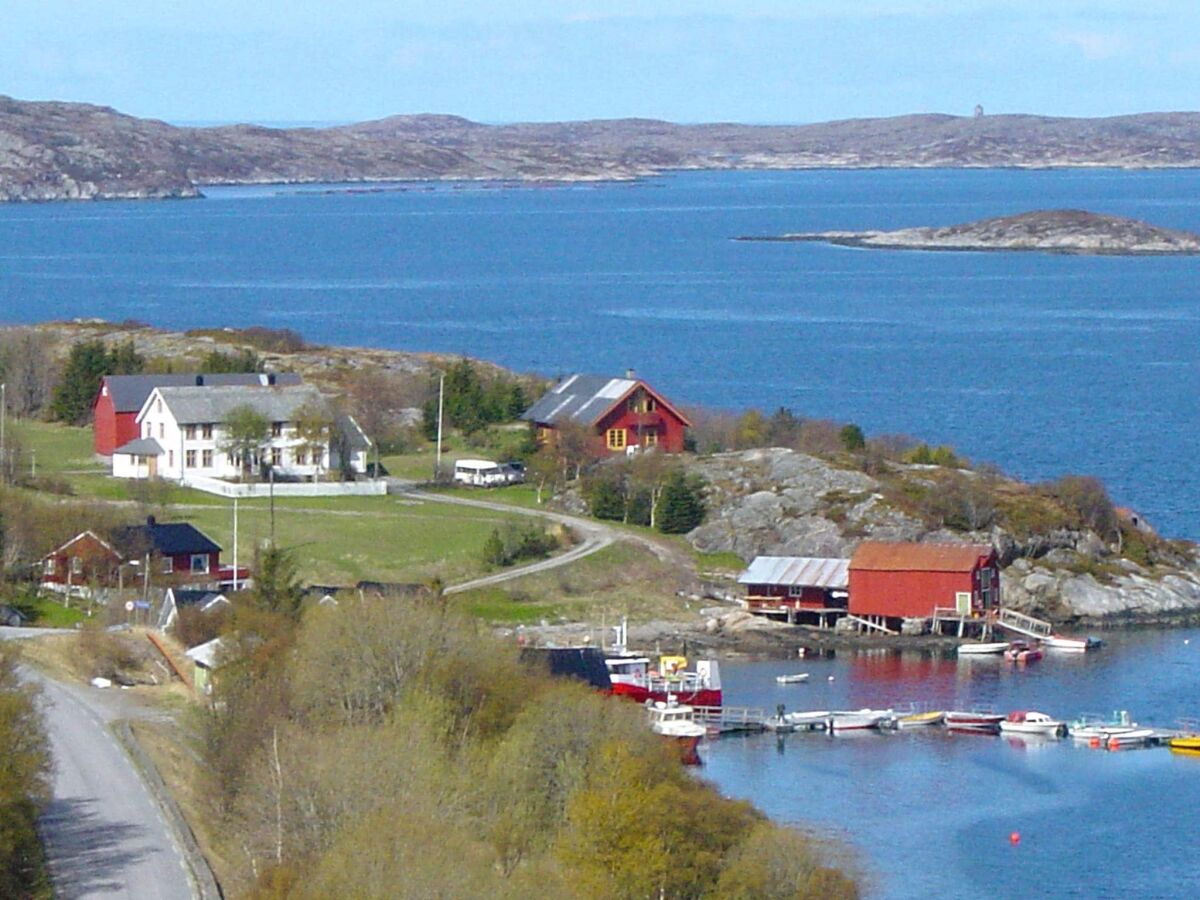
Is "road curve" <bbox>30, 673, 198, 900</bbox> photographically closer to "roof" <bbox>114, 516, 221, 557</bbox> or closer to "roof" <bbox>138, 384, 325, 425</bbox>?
"roof" <bbox>114, 516, 221, 557</bbox>

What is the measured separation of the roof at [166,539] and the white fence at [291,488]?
5554mm

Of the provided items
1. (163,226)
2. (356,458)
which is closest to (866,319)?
(356,458)

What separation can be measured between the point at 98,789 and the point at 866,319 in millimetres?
78081

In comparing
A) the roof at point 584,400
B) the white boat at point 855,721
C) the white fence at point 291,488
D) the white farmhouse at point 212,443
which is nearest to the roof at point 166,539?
the white fence at point 291,488

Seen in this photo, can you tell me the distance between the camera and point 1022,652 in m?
38.7

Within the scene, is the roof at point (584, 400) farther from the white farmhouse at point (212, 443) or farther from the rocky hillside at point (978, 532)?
the white farmhouse at point (212, 443)

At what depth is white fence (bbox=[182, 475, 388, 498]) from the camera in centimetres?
4459

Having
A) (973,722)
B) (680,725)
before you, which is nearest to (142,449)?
(680,725)

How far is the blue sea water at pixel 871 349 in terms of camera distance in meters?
Result: 29.1

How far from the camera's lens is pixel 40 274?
123 m

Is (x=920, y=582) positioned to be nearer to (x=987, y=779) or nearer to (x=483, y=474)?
(x=987, y=779)

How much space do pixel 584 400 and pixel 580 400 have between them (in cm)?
13

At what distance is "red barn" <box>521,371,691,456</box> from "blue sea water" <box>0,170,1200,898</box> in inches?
417

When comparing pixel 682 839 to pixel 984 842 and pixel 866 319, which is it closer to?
pixel 984 842
